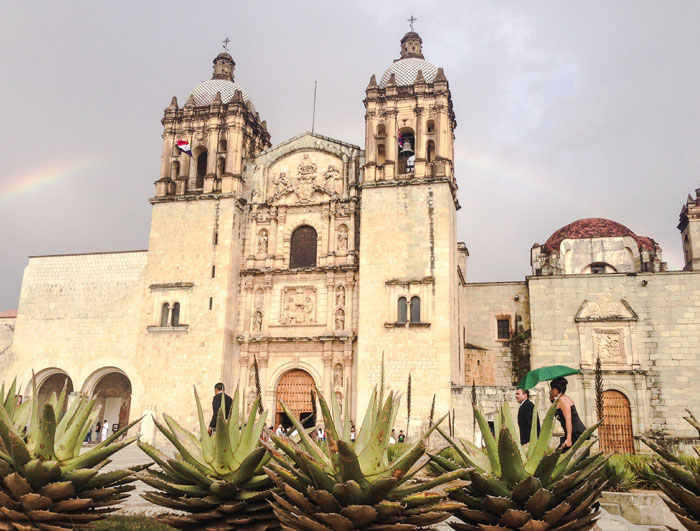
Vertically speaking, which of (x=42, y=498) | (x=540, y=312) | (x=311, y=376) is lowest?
(x=42, y=498)

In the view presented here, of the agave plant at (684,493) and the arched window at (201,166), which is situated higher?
the arched window at (201,166)

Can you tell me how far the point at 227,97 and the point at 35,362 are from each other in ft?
41.8

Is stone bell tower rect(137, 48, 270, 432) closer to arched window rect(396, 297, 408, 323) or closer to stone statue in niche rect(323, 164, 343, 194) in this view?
stone statue in niche rect(323, 164, 343, 194)

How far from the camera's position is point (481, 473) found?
3.17 meters

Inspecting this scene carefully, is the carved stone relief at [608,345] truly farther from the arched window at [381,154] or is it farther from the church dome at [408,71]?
the church dome at [408,71]

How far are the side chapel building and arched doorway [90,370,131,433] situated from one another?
0.20 feet

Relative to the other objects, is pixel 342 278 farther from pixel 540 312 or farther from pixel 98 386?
pixel 98 386

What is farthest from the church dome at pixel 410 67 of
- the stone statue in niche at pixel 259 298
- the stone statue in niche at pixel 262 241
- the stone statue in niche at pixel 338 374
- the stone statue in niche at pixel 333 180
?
the stone statue in niche at pixel 338 374

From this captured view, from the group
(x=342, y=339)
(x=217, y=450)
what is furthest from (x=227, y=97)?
(x=217, y=450)

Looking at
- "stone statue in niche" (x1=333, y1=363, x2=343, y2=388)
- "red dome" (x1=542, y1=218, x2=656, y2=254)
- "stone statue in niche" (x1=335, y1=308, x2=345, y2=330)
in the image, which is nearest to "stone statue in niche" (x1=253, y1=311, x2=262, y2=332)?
"stone statue in niche" (x1=335, y1=308, x2=345, y2=330)

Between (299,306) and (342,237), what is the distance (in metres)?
2.93

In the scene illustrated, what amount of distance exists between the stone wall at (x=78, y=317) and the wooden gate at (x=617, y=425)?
53.1ft

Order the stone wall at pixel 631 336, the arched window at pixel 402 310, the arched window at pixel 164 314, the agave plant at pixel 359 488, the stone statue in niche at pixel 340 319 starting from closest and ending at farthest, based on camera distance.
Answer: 1. the agave plant at pixel 359 488
2. the stone wall at pixel 631 336
3. the arched window at pixel 402 310
4. the stone statue in niche at pixel 340 319
5. the arched window at pixel 164 314

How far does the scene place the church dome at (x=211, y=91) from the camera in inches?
1032
